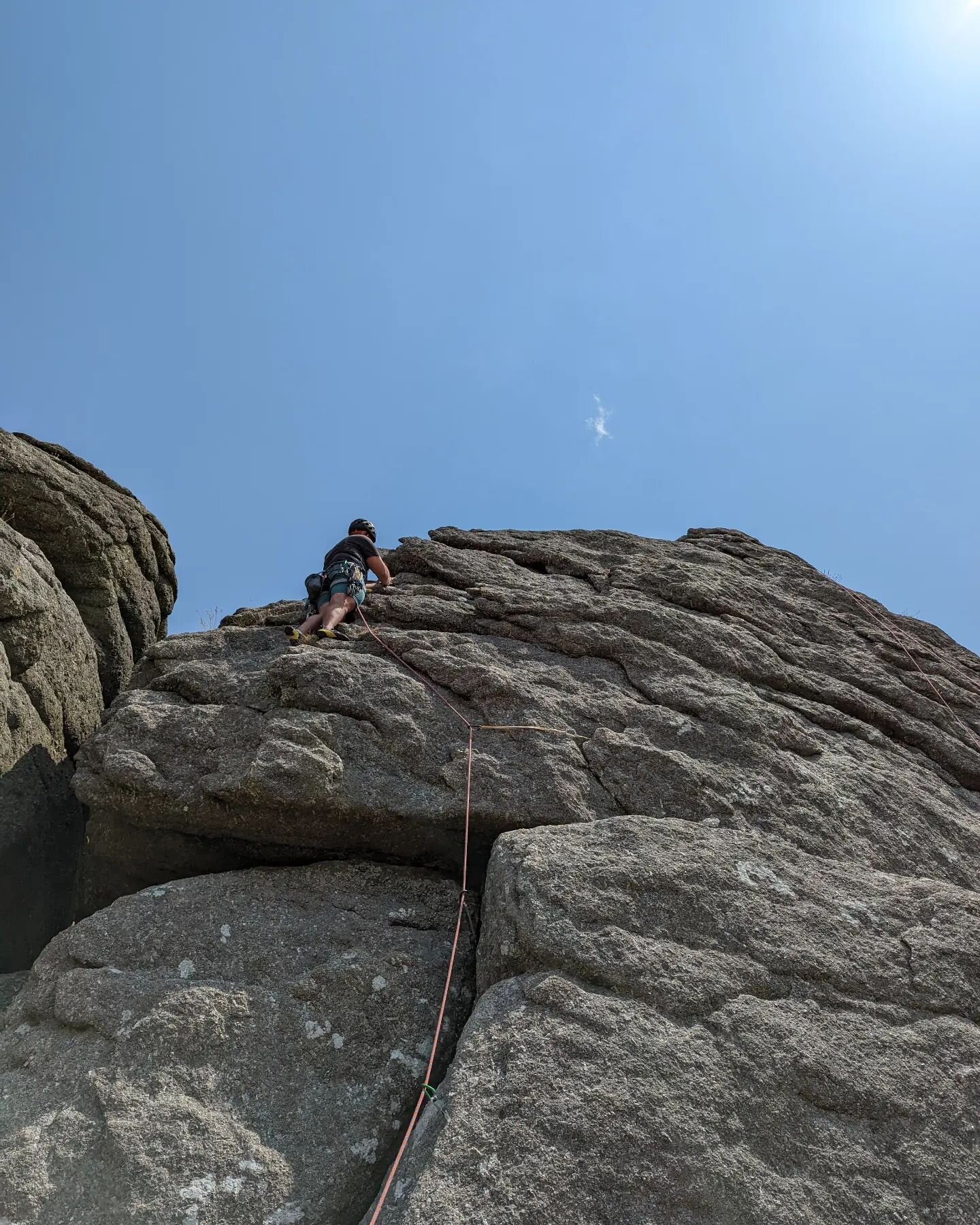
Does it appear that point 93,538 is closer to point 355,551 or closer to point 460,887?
point 355,551

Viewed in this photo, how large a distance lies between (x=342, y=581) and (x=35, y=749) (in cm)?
290

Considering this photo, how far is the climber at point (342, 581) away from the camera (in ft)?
22.3

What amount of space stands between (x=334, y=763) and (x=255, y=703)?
0.95 m

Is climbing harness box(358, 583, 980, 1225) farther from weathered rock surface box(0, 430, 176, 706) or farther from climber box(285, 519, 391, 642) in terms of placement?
weathered rock surface box(0, 430, 176, 706)

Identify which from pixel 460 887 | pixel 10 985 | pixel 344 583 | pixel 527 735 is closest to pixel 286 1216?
pixel 460 887

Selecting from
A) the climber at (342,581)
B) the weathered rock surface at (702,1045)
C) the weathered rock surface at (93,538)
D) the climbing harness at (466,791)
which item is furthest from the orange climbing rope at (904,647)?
the weathered rock surface at (93,538)

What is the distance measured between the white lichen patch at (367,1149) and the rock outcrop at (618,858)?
5 centimetres

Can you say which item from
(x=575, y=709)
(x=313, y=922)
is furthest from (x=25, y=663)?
(x=575, y=709)

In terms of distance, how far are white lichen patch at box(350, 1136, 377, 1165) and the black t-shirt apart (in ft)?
17.2

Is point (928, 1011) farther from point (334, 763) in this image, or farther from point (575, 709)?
point (334, 763)

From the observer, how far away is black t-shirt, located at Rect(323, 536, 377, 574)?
8.04 meters

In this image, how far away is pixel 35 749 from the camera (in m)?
6.39

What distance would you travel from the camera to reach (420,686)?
237 inches

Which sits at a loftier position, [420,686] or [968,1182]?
[420,686]
